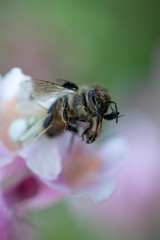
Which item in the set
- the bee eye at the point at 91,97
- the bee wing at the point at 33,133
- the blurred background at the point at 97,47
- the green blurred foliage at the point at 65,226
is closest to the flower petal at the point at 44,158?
the bee wing at the point at 33,133

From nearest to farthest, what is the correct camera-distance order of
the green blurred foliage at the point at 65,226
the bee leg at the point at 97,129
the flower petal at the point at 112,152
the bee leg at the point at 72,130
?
the bee leg at the point at 97,129 → the bee leg at the point at 72,130 → the flower petal at the point at 112,152 → the green blurred foliage at the point at 65,226

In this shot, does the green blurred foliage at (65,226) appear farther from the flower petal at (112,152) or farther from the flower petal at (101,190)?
the flower petal at (101,190)

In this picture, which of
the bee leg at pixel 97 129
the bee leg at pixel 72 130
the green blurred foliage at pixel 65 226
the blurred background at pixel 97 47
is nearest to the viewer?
the bee leg at pixel 97 129

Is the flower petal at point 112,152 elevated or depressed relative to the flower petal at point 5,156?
depressed

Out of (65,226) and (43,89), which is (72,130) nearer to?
(43,89)

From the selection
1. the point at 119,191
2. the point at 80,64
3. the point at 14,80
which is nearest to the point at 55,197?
the point at 14,80

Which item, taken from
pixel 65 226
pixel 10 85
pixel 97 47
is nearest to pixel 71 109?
pixel 10 85

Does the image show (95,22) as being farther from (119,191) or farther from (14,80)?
(14,80)
